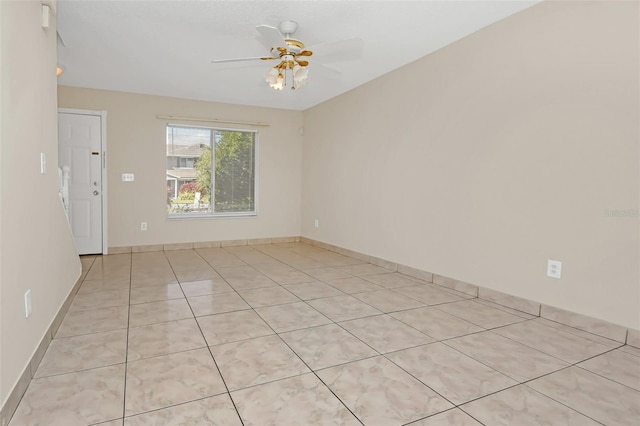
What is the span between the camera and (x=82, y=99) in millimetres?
4957

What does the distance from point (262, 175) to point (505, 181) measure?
13.3 ft

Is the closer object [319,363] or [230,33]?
[319,363]

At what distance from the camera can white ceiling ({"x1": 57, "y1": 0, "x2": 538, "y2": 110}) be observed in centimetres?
276

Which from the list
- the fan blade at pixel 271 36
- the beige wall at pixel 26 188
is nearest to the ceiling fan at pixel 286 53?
the fan blade at pixel 271 36

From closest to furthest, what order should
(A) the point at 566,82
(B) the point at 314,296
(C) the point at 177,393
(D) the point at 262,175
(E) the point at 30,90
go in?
(C) the point at 177,393
(E) the point at 30,90
(A) the point at 566,82
(B) the point at 314,296
(D) the point at 262,175

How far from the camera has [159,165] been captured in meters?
5.45

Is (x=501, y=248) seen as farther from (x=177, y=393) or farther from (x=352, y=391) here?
(x=177, y=393)

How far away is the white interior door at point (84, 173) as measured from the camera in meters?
4.88

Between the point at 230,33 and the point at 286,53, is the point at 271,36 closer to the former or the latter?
the point at 286,53

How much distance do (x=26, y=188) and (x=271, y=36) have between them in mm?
1799

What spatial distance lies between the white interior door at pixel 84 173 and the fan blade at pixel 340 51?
11.2 feet

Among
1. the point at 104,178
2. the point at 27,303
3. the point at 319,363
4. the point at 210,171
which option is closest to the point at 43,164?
the point at 27,303

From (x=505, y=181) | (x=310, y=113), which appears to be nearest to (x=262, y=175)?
(x=310, y=113)

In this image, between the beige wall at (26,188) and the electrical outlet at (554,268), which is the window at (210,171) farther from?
the electrical outlet at (554,268)
